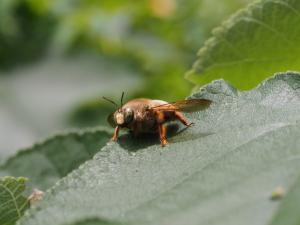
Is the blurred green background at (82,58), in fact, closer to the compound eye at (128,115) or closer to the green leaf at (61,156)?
the green leaf at (61,156)

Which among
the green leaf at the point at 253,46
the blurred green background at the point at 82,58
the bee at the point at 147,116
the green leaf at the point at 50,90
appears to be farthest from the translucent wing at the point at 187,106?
the green leaf at the point at 50,90

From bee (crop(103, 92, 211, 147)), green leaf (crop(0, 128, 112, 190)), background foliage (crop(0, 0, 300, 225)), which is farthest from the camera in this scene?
green leaf (crop(0, 128, 112, 190))

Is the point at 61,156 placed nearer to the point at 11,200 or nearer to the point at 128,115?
the point at 128,115

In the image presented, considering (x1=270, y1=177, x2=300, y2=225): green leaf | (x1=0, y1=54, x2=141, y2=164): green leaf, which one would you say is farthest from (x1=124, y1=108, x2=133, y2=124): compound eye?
(x1=0, y1=54, x2=141, y2=164): green leaf

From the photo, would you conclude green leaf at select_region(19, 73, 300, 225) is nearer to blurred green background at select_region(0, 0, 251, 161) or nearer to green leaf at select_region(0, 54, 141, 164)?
blurred green background at select_region(0, 0, 251, 161)

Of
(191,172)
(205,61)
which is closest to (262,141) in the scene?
(191,172)
